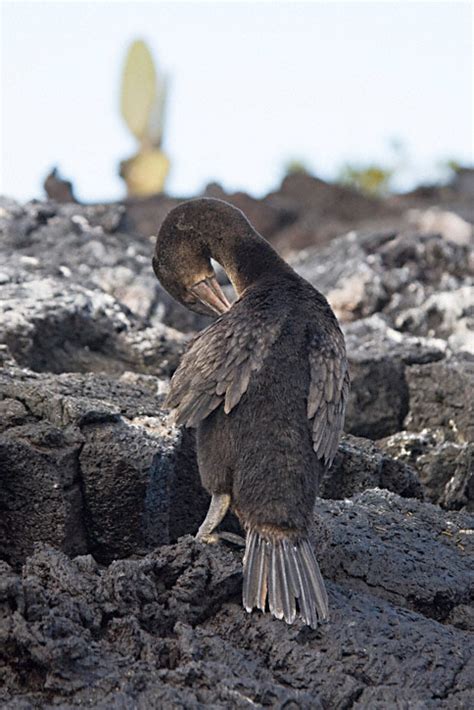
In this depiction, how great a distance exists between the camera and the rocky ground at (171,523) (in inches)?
151

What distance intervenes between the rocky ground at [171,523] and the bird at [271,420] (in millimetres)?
156

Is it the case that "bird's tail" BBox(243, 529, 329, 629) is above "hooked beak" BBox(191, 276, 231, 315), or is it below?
below

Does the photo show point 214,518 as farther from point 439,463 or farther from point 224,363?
point 439,463

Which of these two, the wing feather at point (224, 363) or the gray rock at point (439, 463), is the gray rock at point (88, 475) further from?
the gray rock at point (439, 463)

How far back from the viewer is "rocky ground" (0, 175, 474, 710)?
12.6 ft

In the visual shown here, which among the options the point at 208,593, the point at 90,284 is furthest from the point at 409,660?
the point at 90,284

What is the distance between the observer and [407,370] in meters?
7.50

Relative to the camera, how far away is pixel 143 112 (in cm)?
2255

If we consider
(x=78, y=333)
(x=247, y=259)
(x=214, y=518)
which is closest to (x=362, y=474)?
(x=247, y=259)

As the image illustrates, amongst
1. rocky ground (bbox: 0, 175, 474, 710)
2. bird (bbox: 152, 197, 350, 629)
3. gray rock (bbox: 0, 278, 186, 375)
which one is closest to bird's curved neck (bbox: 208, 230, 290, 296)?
bird (bbox: 152, 197, 350, 629)

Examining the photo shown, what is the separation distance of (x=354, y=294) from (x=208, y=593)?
570cm

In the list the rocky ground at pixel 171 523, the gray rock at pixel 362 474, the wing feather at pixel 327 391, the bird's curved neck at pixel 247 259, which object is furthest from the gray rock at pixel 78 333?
the wing feather at pixel 327 391

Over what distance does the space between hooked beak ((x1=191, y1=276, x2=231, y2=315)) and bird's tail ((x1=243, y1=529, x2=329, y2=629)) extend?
5.81ft

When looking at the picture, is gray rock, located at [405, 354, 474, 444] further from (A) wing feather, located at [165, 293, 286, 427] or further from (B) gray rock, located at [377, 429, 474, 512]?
(A) wing feather, located at [165, 293, 286, 427]
